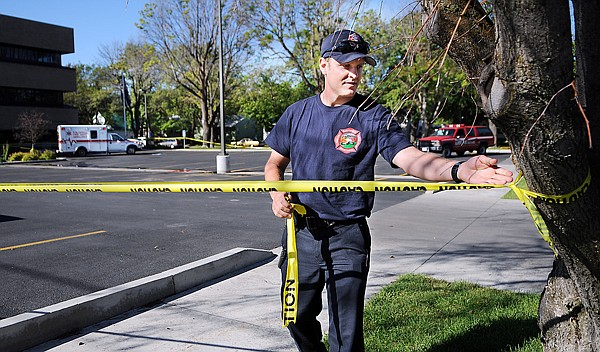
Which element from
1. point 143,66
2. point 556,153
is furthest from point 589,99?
point 143,66

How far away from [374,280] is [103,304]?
2658 millimetres

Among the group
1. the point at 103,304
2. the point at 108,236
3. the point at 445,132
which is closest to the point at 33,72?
the point at 445,132

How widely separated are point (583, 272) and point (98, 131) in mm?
43067

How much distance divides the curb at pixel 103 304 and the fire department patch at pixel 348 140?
107 inches

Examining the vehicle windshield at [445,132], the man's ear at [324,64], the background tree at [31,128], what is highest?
the background tree at [31,128]

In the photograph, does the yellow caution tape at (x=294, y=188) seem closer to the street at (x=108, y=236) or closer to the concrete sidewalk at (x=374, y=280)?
the concrete sidewalk at (x=374, y=280)

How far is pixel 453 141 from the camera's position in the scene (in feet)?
96.3

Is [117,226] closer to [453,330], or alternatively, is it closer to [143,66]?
[453,330]

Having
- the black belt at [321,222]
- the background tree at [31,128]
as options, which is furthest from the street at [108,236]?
the background tree at [31,128]

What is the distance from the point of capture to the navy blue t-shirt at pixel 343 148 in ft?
9.80

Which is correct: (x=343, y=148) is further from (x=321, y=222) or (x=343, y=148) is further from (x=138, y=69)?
(x=138, y=69)

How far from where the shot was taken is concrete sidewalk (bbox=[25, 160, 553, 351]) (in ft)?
→ 14.0

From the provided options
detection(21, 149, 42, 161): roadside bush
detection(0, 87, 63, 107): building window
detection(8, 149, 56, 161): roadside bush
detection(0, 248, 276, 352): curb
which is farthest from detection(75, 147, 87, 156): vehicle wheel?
detection(0, 248, 276, 352): curb

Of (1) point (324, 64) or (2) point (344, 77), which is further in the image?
(1) point (324, 64)
